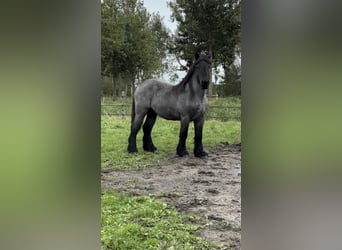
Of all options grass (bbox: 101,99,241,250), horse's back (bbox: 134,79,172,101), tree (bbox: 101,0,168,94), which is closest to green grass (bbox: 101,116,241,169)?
grass (bbox: 101,99,241,250)

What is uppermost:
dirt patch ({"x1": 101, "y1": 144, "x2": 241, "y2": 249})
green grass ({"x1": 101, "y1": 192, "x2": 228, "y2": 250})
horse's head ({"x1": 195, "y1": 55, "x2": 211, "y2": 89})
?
horse's head ({"x1": 195, "y1": 55, "x2": 211, "y2": 89})

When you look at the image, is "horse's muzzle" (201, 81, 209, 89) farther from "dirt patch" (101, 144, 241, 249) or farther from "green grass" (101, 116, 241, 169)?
"dirt patch" (101, 144, 241, 249)

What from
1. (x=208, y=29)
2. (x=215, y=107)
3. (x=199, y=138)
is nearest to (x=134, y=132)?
(x=199, y=138)

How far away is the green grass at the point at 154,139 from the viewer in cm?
174

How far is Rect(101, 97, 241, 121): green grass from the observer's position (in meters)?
1.65

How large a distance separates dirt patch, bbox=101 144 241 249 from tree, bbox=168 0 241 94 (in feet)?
1.67

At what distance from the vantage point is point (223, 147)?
5.82 feet

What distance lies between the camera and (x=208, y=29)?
1758mm

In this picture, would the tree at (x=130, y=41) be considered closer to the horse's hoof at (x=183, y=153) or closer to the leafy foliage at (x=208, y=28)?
the leafy foliage at (x=208, y=28)
